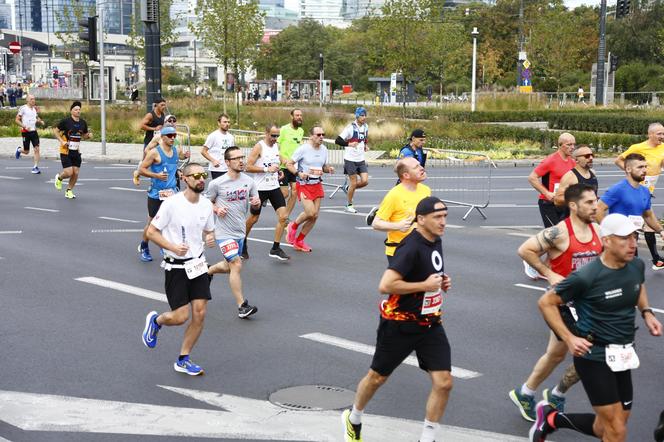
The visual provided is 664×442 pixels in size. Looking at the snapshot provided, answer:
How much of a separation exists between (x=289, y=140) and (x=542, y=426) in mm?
10590

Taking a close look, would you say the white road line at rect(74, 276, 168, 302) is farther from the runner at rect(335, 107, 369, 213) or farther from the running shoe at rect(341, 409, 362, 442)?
the runner at rect(335, 107, 369, 213)

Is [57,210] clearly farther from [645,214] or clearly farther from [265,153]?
[645,214]

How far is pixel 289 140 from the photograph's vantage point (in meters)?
16.3

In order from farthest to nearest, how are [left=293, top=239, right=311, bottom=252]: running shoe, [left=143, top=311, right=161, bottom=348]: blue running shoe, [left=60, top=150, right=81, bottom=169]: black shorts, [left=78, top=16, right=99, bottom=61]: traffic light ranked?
[left=78, top=16, right=99, bottom=61]: traffic light → [left=60, top=150, right=81, bottom=169]: black shorts → [left=293, top=239, right=311, bottom=252]: running shoe → [left=143, top=311, right=161, bottom=348]: blue running shoe

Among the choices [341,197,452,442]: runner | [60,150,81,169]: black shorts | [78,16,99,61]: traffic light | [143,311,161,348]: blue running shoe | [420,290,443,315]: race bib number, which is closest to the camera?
[341,197,452,442]: runner

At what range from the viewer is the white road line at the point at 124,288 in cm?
1133

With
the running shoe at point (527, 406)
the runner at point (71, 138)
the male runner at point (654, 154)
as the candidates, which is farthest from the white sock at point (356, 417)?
the runner at point (71, 138)

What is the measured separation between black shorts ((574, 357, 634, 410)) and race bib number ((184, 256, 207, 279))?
12.0 ft

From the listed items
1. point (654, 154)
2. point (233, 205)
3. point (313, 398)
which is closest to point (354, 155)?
point (654, 154)

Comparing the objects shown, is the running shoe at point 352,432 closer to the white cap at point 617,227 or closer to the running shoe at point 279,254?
the white cap at point 617,227

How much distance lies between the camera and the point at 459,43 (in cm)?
6425

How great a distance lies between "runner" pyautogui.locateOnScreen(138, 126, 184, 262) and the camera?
42.2ft

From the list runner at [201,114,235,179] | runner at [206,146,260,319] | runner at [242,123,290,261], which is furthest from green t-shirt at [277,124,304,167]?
runner at [206,146,260,319]

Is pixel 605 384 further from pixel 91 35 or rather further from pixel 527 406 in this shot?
pixel 91 35
